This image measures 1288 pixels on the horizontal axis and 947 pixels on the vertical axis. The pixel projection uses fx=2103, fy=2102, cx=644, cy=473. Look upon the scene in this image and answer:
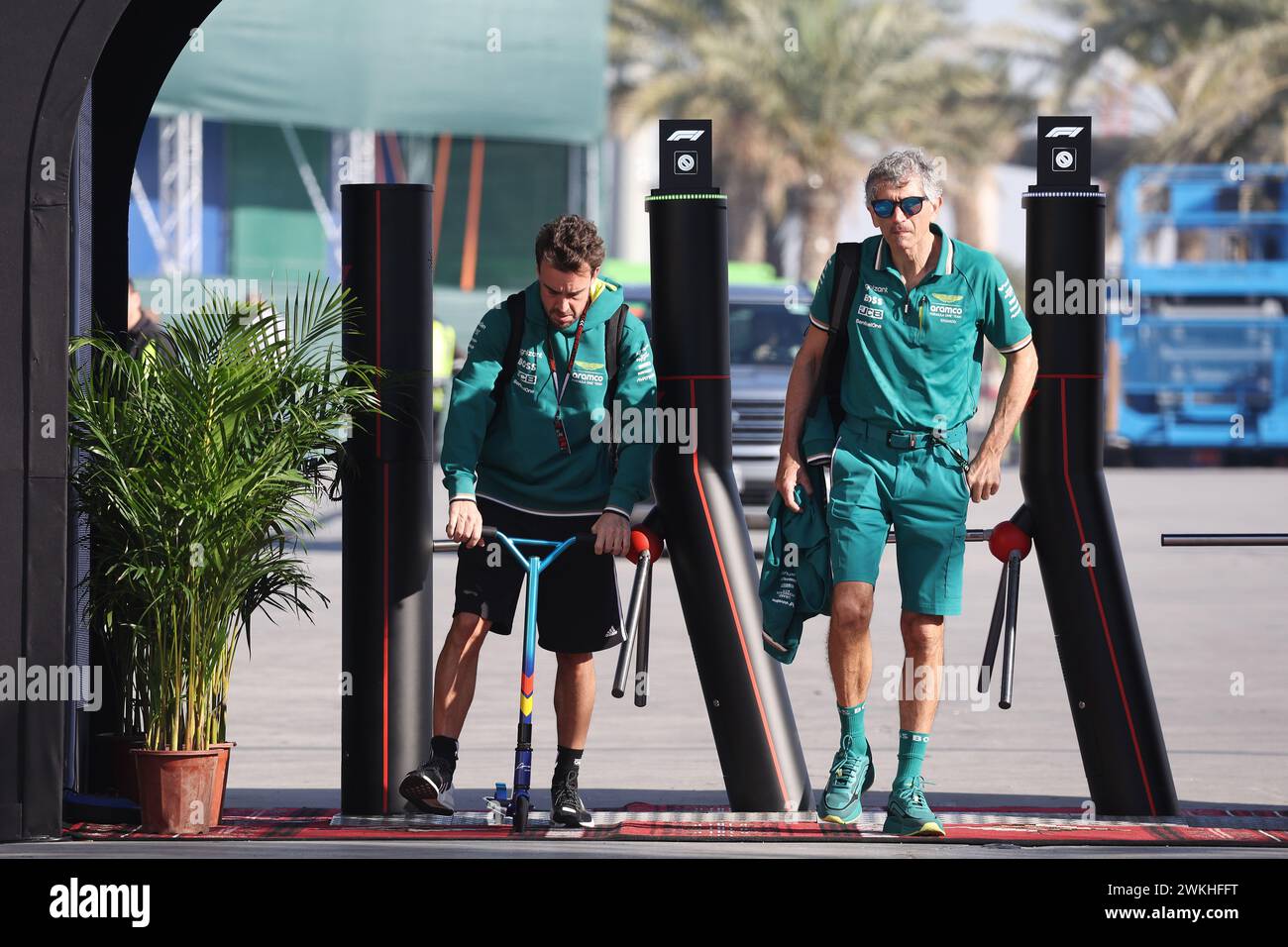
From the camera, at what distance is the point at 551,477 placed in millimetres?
6457

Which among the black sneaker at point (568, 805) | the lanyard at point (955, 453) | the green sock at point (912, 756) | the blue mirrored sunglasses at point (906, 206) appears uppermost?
the blue mirrored sunglasses at point (906, 206)

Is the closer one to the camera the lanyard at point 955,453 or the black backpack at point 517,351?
the lanyard at point 955,453

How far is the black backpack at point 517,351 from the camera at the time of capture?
21.1 feet

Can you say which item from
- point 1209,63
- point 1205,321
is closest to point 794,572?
point 1205,321

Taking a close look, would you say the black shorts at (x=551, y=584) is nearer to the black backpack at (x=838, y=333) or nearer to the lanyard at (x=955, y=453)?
the black backpack at (x=838, y=333)

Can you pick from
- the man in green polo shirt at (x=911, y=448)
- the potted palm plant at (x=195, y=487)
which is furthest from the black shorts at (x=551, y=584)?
the man in green polo shirt at (x=911, y=448)

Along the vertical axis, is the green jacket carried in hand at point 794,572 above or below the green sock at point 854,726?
above

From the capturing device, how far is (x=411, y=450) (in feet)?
21.8

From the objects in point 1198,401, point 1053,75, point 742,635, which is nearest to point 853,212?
point 1053,75

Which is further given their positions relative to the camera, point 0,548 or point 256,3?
point 256,3

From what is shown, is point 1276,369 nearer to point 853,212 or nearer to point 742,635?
point 853,212

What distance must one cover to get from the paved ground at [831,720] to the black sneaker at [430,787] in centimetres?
33

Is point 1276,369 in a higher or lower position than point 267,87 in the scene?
lower
